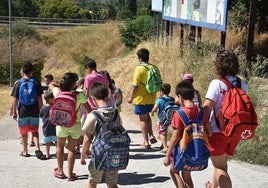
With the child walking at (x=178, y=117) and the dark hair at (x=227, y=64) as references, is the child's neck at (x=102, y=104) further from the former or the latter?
the dark hair at (x=227, y=64)

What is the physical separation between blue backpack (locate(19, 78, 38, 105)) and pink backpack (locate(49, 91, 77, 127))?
1.53 meters

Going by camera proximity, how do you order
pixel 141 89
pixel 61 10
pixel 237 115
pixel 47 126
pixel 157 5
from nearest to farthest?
1. pixel 237 115
2. pixel 47 126
3. pixel 141 89
4. pixel 157 5
5. pixel 61 10

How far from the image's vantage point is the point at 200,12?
12.9 meters

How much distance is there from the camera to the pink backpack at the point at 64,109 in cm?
598

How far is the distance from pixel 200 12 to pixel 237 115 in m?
8.84

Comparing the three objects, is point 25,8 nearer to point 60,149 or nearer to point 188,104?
point 60,149

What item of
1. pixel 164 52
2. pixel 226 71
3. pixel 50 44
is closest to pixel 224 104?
pixel 226 71

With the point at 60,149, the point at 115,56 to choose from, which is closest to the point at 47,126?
the point at 60,149

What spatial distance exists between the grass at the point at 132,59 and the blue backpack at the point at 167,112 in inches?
46.6

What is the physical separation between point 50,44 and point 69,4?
97.7 feet

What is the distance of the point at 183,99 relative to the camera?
4863 mm

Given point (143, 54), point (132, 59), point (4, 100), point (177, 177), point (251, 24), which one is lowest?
point (4, 100)

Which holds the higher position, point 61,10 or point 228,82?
point 61,10

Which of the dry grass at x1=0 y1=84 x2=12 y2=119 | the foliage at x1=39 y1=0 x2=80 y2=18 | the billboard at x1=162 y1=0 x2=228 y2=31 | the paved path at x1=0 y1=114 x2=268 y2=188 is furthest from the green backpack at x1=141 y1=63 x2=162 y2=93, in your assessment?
the foliage at x1=39 y1=0 x2=80 y2=18
